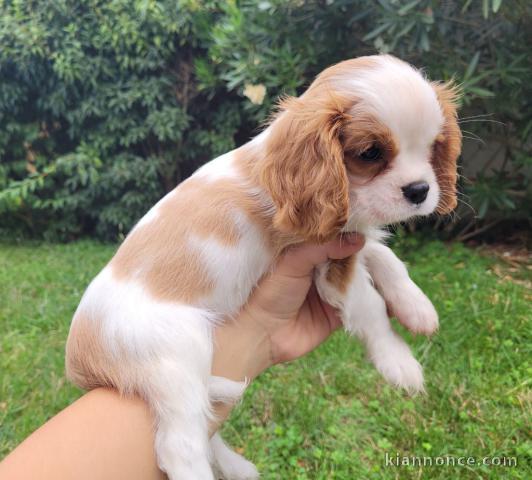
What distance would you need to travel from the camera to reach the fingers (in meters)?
1.74

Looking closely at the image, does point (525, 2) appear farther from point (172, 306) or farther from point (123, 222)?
point (123, 222)

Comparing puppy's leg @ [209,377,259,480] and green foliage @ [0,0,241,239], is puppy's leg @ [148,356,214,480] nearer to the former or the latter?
puppy's leg @ [209,377,259,480]

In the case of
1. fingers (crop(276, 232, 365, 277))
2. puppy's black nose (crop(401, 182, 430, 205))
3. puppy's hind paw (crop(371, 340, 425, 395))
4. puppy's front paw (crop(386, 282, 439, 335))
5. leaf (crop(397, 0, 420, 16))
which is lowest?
puppy's hind paw (crop(371, 340, 425, 395))

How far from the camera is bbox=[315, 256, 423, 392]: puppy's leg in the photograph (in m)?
1.84

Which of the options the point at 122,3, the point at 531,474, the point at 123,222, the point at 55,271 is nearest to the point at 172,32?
the point at 122,3

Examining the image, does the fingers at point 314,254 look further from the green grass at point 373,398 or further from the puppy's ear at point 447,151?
the green grass at point 373,398

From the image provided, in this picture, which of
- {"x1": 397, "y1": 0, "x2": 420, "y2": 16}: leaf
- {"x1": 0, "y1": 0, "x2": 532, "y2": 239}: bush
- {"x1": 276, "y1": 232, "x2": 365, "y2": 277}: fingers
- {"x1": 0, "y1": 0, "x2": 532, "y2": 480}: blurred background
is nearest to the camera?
{"x1": 276, "y1": 232, "x2": 365, "y2": 277}: fingers

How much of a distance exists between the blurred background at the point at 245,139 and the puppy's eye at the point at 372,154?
105 centimetres

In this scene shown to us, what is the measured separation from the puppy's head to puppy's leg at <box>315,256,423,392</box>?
312 millimetres

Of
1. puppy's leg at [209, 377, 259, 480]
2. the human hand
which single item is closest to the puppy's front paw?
the human hand

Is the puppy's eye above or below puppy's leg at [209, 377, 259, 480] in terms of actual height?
above

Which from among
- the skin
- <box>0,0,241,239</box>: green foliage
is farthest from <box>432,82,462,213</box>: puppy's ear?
<box>0,0,241,239</box>: green foliage

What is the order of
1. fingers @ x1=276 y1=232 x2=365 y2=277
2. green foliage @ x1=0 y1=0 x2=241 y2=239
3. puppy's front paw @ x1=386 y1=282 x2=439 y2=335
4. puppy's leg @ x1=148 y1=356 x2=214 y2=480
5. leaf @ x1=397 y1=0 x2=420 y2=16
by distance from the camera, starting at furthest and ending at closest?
green foliage @ x1=0 y1=0 x2=241 y2=239, leaf @ x1=397 y1=0 x2=420 y2=16, puppy's front paw @ x1=386 y1=282 x2=439 y2=335, fingers @ x1=276 y1=232 x2=365 y2=277, puppy's leg @ x1=148 y1=356 x2=214 y2=480

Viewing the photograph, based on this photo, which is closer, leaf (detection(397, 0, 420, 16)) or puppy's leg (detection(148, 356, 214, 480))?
puppy's leg (detection(148, 356, 214, 480))
